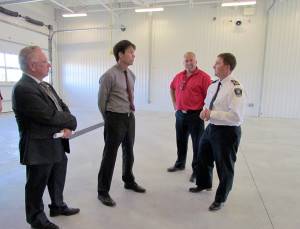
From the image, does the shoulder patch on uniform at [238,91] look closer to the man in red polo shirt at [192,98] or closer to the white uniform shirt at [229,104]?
the white uniform shirt at [229,104]

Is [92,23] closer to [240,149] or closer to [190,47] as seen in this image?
[190,47]

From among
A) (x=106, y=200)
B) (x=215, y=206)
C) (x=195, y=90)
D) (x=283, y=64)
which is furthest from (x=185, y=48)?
(x=106, y=200)

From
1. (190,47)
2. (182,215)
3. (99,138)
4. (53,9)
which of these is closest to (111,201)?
(182,215)

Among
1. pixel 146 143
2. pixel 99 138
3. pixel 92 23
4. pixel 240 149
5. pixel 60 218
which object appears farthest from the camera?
pixel 92 23

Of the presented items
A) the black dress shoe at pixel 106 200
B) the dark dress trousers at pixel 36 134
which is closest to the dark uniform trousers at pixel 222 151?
the black dress shoe at pixel 106 200

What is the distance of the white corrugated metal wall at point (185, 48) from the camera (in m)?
7.74

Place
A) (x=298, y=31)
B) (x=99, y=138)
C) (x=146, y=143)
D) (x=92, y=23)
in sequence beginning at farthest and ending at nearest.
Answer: (x=92, y=23) → (x=298, y=31) → (x=99, y=138) → (x=146, y=143)

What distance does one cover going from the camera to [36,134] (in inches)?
63.9

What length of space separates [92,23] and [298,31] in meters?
7.82

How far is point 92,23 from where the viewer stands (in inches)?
376

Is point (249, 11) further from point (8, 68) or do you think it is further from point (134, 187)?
point (8, 68)

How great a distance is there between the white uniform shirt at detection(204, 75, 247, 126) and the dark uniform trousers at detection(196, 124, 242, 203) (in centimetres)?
8

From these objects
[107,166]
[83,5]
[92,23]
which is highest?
[83,5]

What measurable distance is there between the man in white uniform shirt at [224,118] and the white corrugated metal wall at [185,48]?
671cm
